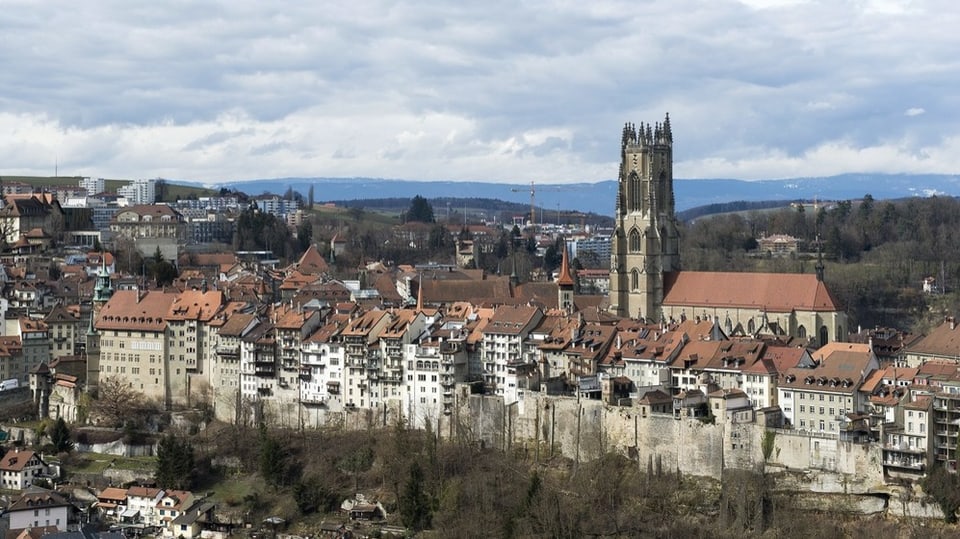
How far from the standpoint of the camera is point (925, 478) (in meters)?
61.4

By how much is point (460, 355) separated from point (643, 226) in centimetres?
2193

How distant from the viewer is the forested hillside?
122 m

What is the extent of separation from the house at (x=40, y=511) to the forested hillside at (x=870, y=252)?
5682 centimetres

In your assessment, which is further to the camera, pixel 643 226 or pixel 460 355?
pixel 643 226

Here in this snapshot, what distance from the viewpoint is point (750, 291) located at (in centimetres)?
9112

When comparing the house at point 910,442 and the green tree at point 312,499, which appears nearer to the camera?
the house at point 910,442

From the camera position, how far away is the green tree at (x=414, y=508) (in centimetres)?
6781

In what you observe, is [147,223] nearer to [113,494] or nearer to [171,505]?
[113,494]

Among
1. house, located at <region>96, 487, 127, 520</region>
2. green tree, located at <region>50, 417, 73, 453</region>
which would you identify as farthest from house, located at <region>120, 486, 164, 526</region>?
green tree, located at <region>50, 417, 73, 453</region>

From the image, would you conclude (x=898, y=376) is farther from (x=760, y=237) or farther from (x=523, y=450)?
(x=760, y=237)

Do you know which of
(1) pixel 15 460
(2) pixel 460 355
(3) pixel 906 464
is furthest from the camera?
(1) pixel 15 460

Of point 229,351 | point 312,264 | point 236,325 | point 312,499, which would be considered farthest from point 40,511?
point 312,264

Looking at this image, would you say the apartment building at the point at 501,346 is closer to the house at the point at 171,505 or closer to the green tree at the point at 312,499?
the green tree at the point at 312,499

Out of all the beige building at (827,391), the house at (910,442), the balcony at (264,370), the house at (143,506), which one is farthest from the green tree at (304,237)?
the house at (910,442)
